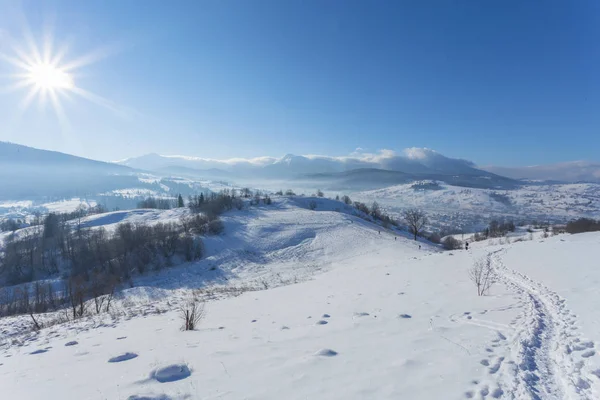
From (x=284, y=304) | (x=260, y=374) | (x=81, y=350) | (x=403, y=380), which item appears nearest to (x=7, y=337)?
(x=81, y=350)

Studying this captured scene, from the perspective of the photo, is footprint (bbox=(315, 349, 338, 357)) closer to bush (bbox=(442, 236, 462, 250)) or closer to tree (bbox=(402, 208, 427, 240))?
tree (bbox=(402, 208, 427, 240))

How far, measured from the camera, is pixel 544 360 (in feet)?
21.1

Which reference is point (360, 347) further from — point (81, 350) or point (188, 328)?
point (81, 350)

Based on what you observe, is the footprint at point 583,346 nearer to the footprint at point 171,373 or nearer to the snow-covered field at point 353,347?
the snow-covered field at point 353,347

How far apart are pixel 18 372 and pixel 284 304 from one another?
1047 cm

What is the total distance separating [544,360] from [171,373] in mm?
8879

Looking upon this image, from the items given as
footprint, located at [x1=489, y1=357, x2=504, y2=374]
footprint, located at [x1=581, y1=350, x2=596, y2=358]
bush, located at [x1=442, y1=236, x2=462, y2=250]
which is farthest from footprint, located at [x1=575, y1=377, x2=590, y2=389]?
bush, located at [x1=442, y1=236, x2=462, y2=250]

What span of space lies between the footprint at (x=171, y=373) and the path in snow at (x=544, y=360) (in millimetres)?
5768

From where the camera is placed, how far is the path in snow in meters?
5.18

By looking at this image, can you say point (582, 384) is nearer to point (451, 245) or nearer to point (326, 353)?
point (326, 353)

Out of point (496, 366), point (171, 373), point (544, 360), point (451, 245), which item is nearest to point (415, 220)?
point (451, 245)

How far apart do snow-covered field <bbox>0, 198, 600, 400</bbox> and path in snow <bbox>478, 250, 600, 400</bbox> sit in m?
0.03

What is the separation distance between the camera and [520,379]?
5480 millimetres

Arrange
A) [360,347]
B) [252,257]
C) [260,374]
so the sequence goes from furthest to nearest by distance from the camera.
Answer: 1. [252,257]
2. [360,347]
3. [260,374]
